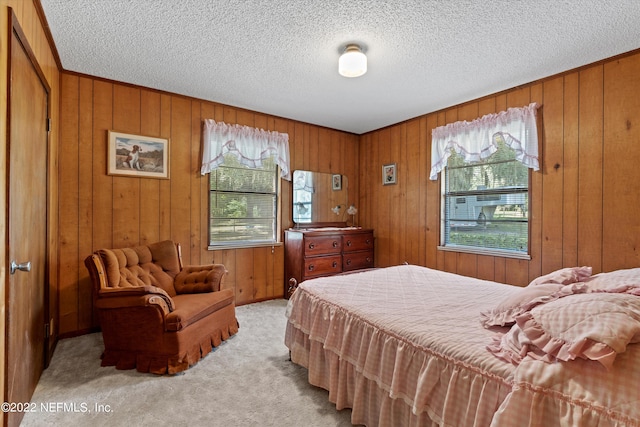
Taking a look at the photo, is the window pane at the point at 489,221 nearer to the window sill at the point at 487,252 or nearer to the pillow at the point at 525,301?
the window sill at the point at 487,252

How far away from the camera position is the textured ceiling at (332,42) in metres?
2.08

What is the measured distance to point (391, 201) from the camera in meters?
4.71

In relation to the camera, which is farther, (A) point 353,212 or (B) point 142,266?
(A) point 353,212

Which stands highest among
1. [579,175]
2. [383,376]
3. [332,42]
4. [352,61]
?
[332,42]

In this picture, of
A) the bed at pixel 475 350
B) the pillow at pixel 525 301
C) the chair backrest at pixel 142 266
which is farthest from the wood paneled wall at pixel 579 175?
the chair backrest at pixel 142 266

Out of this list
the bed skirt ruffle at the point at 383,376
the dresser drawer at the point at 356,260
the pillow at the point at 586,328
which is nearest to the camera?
the pillow at the point at 586,328

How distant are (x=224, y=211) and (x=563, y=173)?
372cm

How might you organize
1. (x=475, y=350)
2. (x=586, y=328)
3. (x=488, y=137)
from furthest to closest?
1. (x=488, y=137)
2. (x=475, y=350)
3. (x=586, y=328)

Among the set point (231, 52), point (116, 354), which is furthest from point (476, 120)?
point (116, 354)

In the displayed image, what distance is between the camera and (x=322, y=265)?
4.24 m

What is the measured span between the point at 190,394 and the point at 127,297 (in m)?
0.84

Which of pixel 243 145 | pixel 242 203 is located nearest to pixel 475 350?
pixel 242 203

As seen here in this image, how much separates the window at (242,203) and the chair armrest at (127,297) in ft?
5.13

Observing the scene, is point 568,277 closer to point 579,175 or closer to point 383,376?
point 383,376
